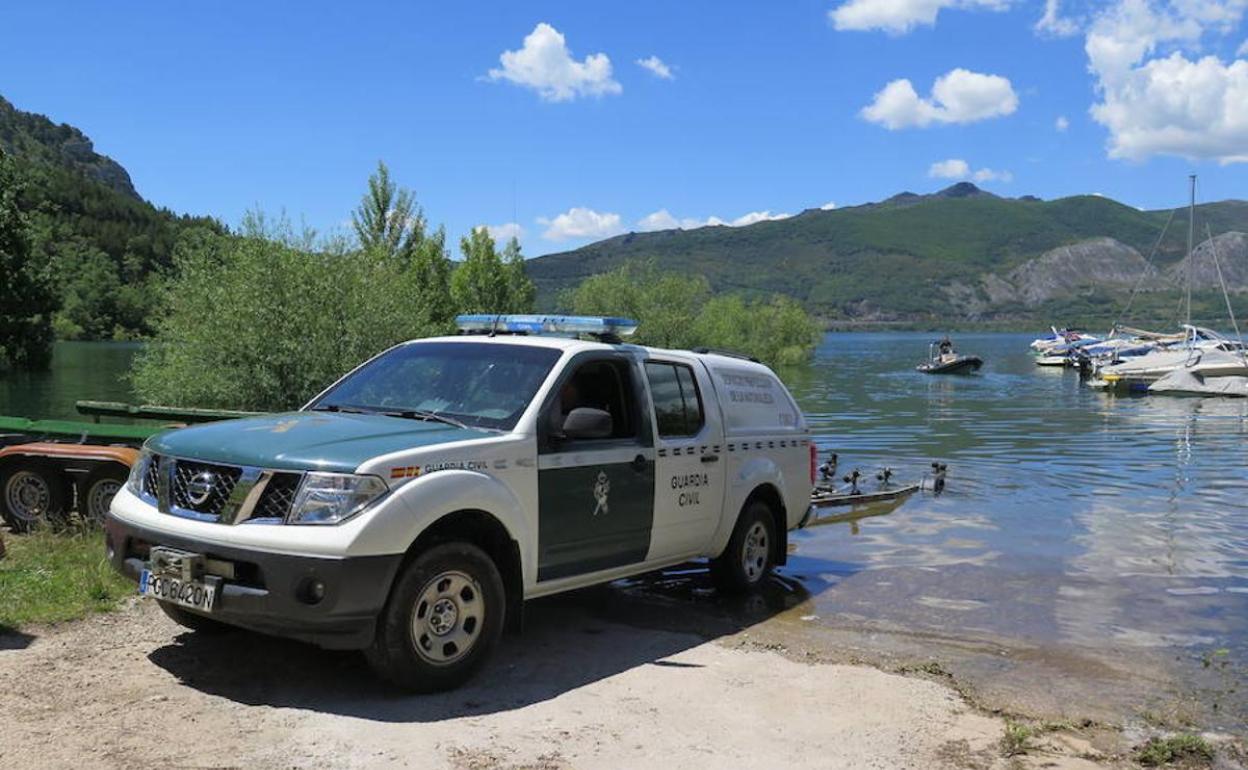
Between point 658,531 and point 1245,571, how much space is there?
7944 mm

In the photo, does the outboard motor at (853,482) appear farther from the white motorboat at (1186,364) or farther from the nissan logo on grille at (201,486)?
the white motorboat at (1186,364)

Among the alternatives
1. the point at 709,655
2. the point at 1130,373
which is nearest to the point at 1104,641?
the point at 709,655

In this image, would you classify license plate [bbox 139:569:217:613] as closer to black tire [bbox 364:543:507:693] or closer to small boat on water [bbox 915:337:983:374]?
black tire [bbox 364:543:507:693]

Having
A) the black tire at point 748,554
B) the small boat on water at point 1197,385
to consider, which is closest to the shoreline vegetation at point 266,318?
the black tire at point 748,554

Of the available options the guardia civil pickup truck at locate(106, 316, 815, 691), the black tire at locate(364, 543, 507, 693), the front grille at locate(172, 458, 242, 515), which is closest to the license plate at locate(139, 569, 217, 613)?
the guardia civil pickup truck at locate(106, 316, 815, 691)

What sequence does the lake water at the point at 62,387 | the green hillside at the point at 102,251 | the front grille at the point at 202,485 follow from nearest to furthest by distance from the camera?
the front grille at the point at 202,485, the lake water at the point at 62,387, the green hillside at the point at 102,251

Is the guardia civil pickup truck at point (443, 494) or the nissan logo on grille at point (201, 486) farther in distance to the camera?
the nissan logo on grille at point (201, 486)

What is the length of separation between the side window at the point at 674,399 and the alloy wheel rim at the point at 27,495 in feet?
19.7

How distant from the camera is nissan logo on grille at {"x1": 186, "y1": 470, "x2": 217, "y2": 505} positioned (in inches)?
215

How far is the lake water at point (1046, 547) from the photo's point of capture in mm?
8531

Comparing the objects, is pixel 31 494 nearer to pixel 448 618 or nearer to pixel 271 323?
pixel 448 618

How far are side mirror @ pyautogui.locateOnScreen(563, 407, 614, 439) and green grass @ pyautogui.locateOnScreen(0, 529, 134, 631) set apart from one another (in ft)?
10.7

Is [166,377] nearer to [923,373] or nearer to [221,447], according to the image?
[221,447]

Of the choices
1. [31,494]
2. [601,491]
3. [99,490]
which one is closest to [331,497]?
[601,491]
